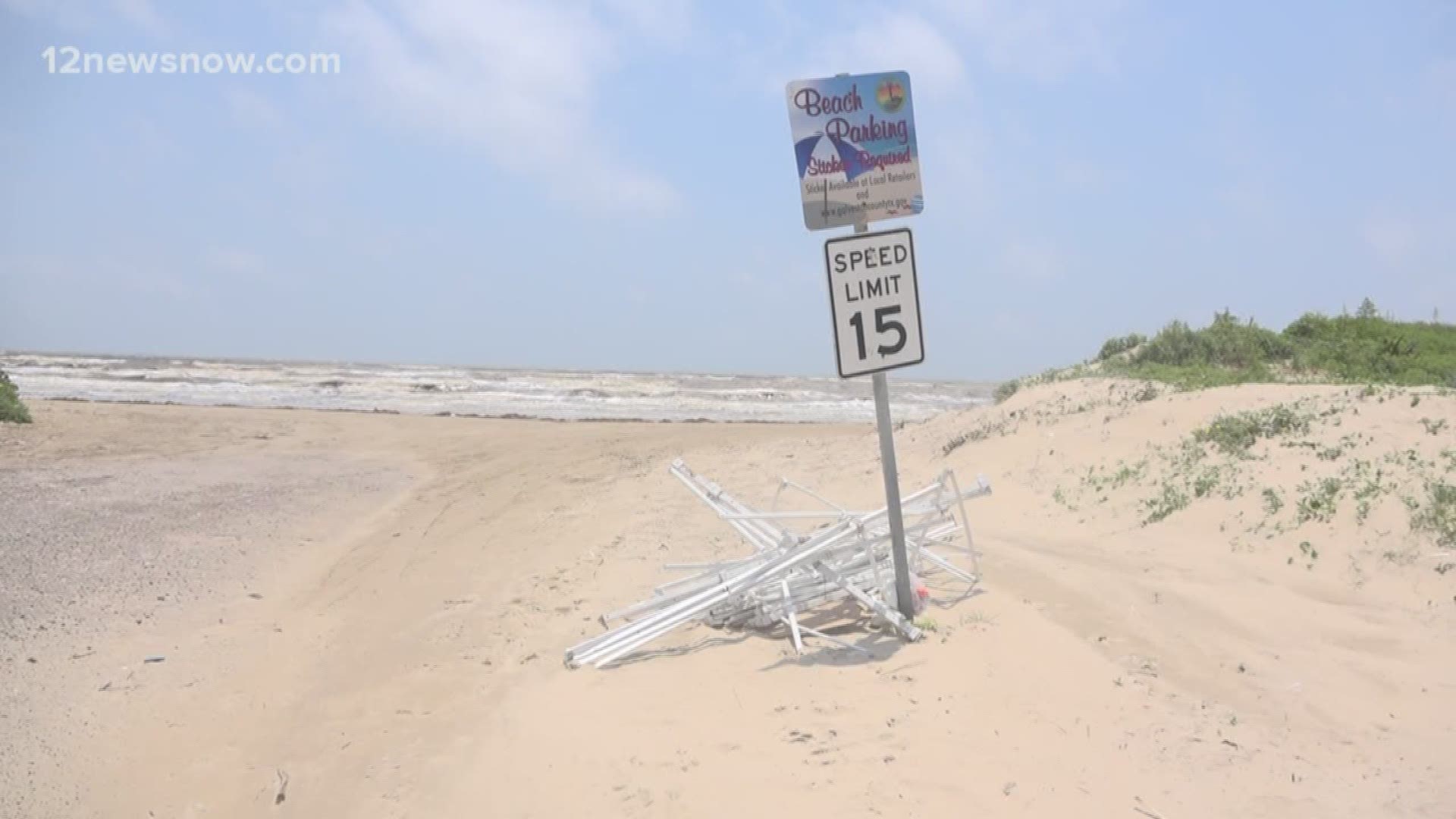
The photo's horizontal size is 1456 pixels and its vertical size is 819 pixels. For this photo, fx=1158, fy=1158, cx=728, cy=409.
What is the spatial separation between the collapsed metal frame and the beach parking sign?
165 centimetres

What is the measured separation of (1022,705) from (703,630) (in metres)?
2.11

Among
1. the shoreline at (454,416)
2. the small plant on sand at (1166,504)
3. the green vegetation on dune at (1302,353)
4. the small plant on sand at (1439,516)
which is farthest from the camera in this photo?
the shoreline at (454,416)

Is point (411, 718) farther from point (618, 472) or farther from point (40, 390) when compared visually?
point (40, 390)

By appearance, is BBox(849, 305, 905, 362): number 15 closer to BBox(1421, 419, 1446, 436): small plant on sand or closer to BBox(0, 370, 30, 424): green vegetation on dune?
BBox(1421, 419, 1446, 436): small plant on sand

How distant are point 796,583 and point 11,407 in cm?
1829

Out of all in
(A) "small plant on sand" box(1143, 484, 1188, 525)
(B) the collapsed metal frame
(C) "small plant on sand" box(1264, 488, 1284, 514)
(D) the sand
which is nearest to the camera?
(D) the sand

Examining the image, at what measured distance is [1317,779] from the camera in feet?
13.8

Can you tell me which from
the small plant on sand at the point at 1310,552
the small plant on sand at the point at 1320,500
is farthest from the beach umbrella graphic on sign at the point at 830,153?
the small plant on sand at the point at 1320,500

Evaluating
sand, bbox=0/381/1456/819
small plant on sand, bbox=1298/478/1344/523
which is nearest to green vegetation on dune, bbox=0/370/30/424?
sand, bbox=0/381/1456/819

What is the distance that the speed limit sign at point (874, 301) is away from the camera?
5559 millimetres

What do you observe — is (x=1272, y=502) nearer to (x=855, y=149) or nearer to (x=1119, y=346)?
(x=855, y=149)

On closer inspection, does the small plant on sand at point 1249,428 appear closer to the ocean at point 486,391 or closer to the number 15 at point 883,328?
the number 15 at point 883,328

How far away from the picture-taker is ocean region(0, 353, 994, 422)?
30.4 metres

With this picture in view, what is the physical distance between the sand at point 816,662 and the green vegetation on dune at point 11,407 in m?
8.95
